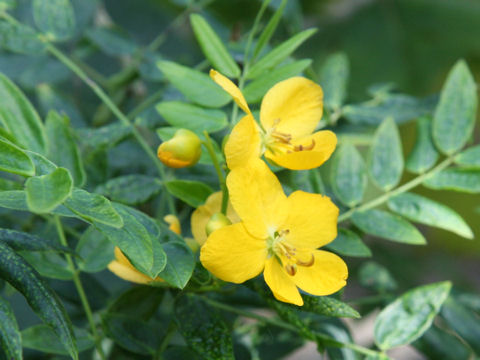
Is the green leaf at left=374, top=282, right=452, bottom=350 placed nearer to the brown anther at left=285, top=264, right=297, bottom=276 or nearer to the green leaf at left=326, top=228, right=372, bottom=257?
the green leaf at left=326, top=228, right=372, bottom=257

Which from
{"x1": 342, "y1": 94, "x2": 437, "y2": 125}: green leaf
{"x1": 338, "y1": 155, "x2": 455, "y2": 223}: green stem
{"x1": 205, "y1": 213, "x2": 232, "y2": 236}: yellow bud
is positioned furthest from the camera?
{"x1": 342, "y1": 94, "x2": 437, "y2": 125}: green leaf

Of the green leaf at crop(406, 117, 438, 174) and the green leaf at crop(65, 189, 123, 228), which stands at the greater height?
the green leaf at crop(65, 189, 123, 228)

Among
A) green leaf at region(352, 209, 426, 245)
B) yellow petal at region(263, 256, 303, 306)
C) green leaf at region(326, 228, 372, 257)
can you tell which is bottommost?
green leaf at region(352, 209, 426, 245)

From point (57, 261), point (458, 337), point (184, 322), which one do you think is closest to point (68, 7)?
point (57, 261)

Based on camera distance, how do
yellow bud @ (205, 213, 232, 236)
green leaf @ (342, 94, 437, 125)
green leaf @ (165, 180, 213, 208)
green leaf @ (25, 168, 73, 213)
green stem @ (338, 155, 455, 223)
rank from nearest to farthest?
1. green leaf @ (25, 168, 73, 213)
2. yellow bud @ (205, 213, 232, 236)
3. green leaf @ (165, 180, 213, 208)
4. green stem @ (338, 155, 455, 223)
5. green leaf @ (342, 94, 437, 125)

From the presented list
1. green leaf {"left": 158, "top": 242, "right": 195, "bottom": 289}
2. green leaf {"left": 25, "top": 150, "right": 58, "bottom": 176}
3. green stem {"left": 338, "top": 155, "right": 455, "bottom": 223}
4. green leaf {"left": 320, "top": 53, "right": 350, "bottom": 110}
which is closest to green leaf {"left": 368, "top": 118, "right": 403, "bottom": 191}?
green stem {"left": 338, "top": 155, "right": 455, "bottom": 223}

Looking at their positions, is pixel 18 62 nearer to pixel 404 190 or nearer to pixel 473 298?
pixel 404 190

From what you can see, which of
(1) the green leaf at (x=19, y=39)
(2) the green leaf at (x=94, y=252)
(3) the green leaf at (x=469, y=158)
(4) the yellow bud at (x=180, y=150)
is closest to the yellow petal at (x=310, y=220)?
(4) the yellow bud at (x=180, y=150)
